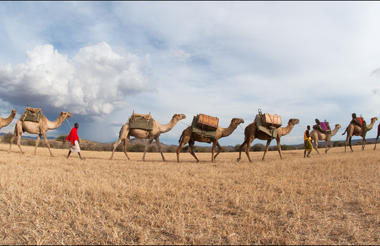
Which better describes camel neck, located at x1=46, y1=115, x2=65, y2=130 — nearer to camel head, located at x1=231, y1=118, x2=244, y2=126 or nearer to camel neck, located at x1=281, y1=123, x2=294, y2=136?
camel head, located at x1=231, y1=118, x2=244, y2=126

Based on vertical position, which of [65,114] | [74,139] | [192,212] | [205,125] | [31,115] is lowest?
[192,212]

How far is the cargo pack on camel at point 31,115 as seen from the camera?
1680 cm

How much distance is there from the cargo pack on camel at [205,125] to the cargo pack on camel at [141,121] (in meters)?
3.31

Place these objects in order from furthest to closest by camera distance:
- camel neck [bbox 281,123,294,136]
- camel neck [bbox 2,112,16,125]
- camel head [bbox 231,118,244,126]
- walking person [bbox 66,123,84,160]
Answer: camel neck [bbox 2,112,16,125] → camel neck [bbox 281,123,294,136] → camel head [bbox 231,118,244,126] → walking person [bbox 66,123,84,160]

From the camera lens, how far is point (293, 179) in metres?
7.77

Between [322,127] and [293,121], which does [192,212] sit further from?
[322,127]

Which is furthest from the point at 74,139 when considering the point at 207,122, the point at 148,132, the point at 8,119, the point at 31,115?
the point at 207,122

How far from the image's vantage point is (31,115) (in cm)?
1691

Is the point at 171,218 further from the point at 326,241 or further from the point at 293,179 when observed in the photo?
the point at 293,179

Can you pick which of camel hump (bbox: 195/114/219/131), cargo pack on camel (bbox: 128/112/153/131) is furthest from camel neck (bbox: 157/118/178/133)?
camel hump (bbox: 195/114/219/131)

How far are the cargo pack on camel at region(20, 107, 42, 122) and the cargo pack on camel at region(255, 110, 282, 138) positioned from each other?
14.4m

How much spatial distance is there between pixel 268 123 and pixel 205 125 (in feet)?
12.3

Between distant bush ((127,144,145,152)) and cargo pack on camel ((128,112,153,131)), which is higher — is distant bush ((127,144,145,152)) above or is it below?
below

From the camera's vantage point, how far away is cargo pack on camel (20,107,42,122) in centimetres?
1680
